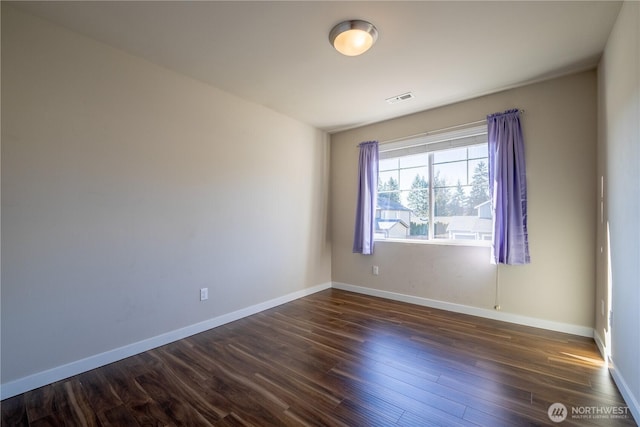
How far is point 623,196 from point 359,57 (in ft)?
7.31

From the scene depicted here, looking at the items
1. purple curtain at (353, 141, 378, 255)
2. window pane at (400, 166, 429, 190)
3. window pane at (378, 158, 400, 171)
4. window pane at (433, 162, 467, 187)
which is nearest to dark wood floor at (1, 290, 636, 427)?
purple curtain at (353, 141, 378, 255)

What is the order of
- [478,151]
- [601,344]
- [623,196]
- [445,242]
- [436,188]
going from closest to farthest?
[623,196] → [601,344] → [478,151] → [445,242] → [436,188]

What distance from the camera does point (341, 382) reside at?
201 centimetres

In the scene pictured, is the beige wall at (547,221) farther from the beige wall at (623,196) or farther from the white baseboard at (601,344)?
the beige wall at (623,196)

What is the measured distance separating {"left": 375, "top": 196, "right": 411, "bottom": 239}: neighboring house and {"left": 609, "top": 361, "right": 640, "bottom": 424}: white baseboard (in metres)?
2.33

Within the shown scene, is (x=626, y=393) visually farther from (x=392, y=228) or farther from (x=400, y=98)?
(x=400, y=98)

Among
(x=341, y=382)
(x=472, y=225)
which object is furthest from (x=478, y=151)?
(x=341, y=382)

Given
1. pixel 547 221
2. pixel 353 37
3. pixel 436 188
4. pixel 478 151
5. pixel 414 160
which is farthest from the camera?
pixel 414 160

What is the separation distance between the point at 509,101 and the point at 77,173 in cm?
424

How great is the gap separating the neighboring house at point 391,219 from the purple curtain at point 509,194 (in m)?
1.17

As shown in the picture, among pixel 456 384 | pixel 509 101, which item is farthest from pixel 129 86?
pixel 509 101

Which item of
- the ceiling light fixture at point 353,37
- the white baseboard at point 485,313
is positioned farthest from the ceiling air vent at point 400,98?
the white baseboard at point 485,313

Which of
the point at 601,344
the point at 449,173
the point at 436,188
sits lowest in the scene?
the point at 601,344

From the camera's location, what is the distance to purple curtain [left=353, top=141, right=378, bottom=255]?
164 inches
